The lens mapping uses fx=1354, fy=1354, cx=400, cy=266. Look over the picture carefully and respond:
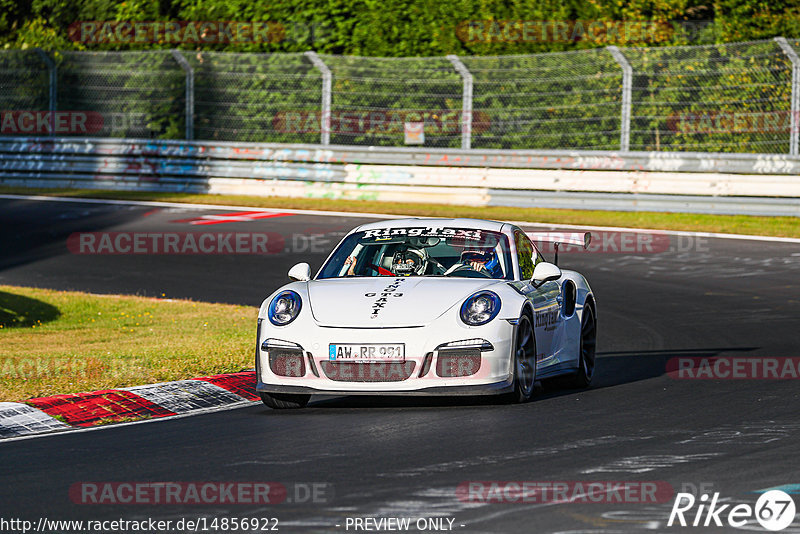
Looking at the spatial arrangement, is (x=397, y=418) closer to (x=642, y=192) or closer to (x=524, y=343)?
(x=524, y=343)

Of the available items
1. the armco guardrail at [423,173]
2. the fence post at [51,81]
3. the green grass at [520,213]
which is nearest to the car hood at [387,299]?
the green grass at [520,213]

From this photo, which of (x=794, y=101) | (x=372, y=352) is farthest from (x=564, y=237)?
(x=794, y=101)

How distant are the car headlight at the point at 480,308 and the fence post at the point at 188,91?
1831 centimetres

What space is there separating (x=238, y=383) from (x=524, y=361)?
7.67 ft

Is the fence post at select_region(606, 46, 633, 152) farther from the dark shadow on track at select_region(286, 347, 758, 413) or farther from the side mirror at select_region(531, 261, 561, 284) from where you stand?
the side mirror at select_region(531, 261, 561, 284)

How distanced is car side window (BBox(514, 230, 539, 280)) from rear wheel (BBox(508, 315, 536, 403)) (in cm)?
70

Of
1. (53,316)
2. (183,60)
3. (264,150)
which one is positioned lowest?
(53,316)

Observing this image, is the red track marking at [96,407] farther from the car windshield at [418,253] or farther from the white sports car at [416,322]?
the car windshield at [418,253]

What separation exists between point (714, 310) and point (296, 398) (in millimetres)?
6681

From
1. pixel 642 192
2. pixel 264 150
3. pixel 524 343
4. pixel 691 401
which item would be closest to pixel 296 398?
pixel 524 343

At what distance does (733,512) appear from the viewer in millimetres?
5621

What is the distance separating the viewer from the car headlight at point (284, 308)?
29.1 ft

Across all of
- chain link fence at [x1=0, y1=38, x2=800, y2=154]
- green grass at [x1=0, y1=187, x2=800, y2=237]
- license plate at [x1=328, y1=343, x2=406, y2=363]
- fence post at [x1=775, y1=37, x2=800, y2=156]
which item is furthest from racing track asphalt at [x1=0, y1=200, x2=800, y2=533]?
chain link fence at [x1=0, y1=38, x2=800, y2=154]

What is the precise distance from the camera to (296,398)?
29.8 ft
